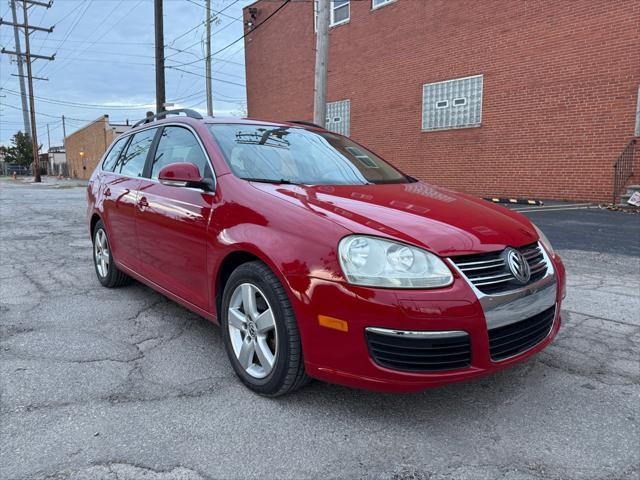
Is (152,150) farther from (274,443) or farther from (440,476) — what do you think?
(440,476)

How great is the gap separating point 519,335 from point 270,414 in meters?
1.34

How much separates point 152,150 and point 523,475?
11.5ft

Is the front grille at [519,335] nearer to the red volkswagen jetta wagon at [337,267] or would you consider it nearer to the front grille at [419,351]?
the red volkswagen jetta wagon at [337,267]

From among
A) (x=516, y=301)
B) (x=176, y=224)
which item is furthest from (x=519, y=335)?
(x=176, y=224)

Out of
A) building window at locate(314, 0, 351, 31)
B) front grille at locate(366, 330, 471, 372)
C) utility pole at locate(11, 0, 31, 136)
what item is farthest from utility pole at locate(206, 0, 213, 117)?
utility pole at locate(11, 0, 31, 136)

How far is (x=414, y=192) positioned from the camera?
314cm

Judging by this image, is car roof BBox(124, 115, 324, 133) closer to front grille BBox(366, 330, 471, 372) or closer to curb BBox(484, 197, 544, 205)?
front grille BBox(366, 330, 471, 372)

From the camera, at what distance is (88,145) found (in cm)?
4778

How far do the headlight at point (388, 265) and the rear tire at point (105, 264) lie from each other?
328 centimetres

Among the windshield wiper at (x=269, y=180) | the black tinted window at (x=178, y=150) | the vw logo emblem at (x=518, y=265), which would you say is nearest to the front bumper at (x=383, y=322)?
the vw logo emblem at (x=518, y=265)

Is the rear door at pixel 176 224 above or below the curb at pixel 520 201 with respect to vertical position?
above

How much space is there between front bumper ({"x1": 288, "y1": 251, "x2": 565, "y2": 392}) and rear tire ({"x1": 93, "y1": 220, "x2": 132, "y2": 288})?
3039 millimetres

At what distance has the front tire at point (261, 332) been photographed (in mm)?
2414

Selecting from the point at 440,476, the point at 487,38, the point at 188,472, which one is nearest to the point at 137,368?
the point at 188,472
